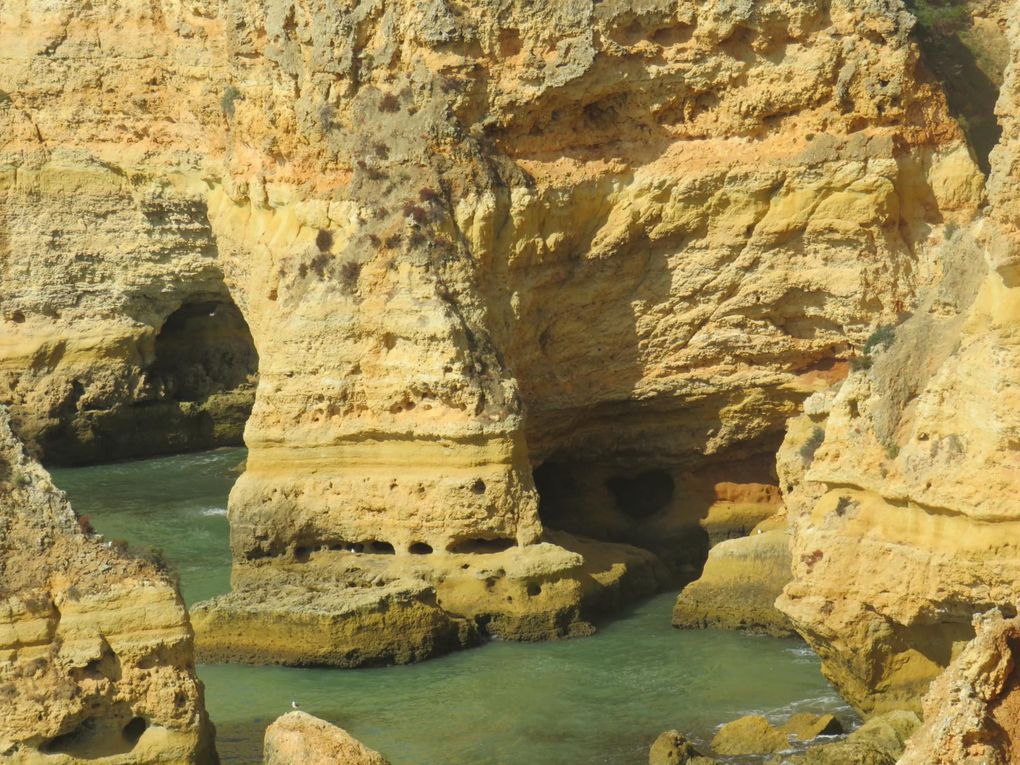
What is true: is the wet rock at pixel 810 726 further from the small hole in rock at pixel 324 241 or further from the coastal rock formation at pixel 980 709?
the small hole in rock at pixel 324 241

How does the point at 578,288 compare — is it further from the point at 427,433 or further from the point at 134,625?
the point at 134,625

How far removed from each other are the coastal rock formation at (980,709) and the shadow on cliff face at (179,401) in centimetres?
2423

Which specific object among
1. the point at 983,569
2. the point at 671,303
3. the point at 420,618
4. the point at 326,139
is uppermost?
the point at 326,139

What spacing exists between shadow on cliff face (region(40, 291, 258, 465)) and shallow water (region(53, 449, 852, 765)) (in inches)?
542

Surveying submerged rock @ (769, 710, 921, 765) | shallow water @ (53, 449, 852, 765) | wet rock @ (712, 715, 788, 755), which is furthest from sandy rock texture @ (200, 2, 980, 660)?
submerged rock @ (769, 710, 921, 765)

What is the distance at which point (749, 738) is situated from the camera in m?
21.2

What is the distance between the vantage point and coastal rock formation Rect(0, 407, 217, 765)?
1803 centimetres

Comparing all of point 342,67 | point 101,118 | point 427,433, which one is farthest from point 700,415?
point 101,118

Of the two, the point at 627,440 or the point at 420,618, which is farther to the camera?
the point at 627,440

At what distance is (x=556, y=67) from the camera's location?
27.7 metres

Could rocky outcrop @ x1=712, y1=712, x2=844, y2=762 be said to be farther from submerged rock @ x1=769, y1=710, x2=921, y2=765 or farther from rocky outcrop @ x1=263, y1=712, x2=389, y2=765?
rocky outcrop @ x1=263, y1=712, x2=389, y2=765

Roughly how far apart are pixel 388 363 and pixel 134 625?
9.54 metres

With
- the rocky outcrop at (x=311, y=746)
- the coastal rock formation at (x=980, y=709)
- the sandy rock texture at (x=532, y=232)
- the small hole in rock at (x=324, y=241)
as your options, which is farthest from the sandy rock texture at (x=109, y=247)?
the coastal rock formation at (x=980, y=709)

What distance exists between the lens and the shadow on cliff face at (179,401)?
3859cm
